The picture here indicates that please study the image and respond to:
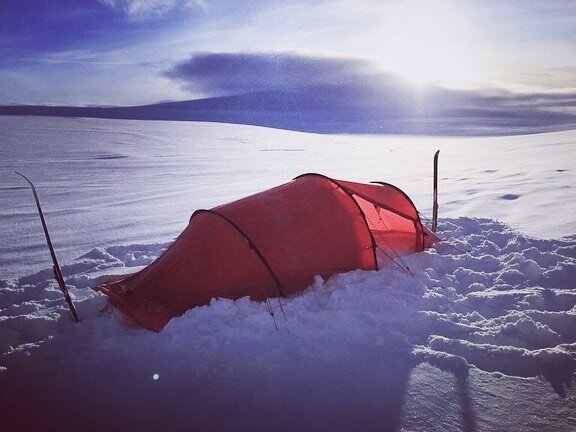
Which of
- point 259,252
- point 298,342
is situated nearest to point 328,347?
point 298,342

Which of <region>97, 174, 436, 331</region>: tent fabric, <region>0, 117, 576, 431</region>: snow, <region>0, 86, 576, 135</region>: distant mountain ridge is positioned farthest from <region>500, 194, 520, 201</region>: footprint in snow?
<region>0, 86, 576, 135</region>: distant mountain ridge

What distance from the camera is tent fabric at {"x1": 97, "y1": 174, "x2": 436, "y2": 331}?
3754 mm

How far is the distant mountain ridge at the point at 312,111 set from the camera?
51219mm

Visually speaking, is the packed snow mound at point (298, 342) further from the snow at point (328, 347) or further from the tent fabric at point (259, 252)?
the tent fabric at point (259, 252)

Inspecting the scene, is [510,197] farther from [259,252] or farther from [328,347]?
[328,347]

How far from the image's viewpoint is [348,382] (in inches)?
110

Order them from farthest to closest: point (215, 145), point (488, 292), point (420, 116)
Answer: point (420, 116) → point (215, 145) → point (488, 292)

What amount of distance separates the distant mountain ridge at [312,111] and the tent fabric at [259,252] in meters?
40.3

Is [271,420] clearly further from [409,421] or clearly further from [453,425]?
[453,425]

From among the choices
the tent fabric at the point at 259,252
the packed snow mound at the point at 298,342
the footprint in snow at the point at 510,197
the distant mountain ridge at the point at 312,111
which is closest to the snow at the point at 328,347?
the packed snow mound at the point at 298,342

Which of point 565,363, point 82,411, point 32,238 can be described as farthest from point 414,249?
point 32,238

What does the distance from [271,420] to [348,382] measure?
618 mm

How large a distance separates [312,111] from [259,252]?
209 feet

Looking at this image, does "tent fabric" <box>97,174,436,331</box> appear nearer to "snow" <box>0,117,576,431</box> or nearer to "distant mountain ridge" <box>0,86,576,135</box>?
"snow" <box>0,117,576,431</box>
